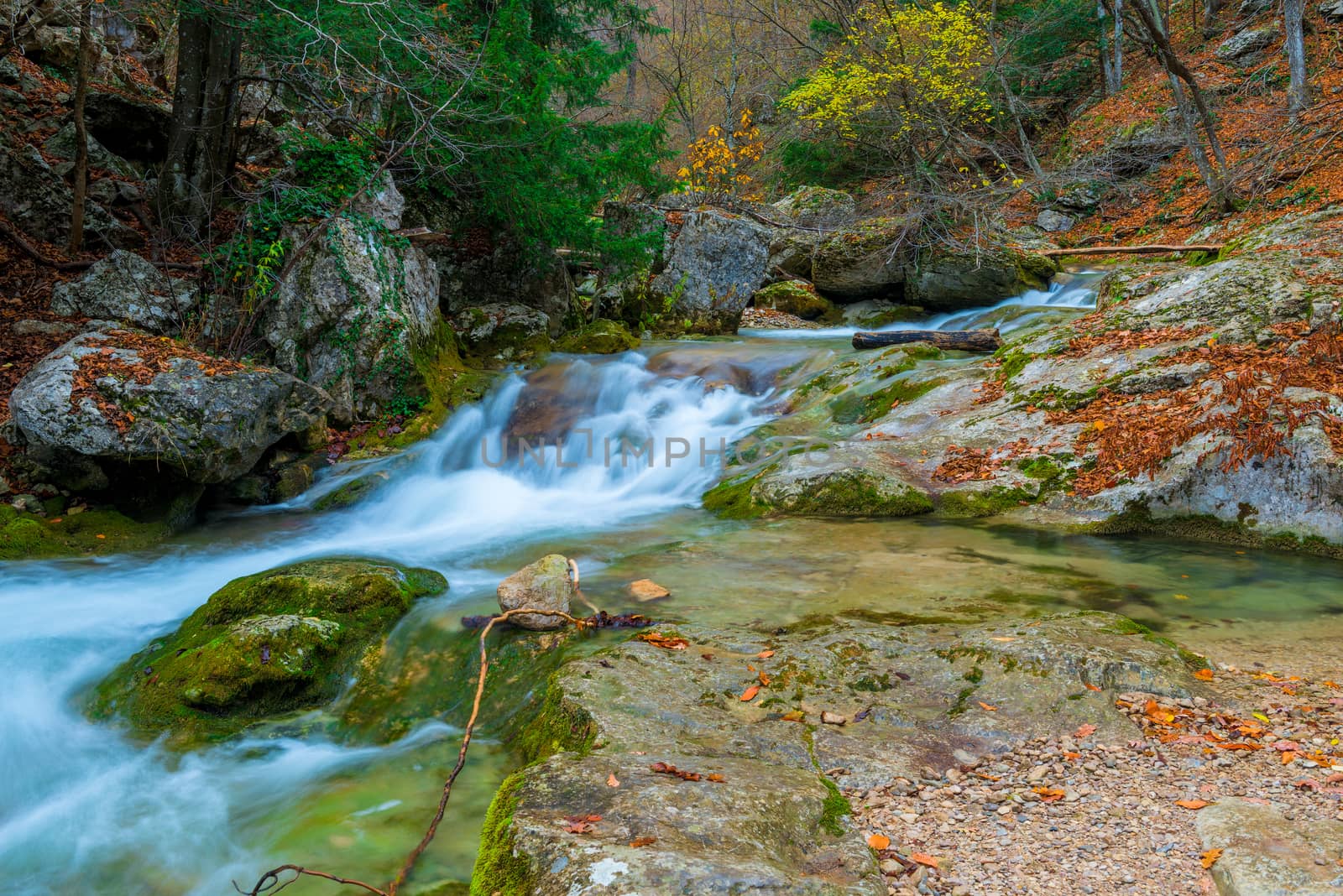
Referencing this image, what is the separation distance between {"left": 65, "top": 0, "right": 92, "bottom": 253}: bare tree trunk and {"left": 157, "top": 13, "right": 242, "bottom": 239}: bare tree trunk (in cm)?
85

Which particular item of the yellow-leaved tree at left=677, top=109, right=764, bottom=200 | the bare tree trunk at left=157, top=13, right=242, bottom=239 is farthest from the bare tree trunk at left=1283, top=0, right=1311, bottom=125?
the bare tree trunk at left=157, top=13, right=242, bottom=239

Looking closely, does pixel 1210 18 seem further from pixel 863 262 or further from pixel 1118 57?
pixel 863 262

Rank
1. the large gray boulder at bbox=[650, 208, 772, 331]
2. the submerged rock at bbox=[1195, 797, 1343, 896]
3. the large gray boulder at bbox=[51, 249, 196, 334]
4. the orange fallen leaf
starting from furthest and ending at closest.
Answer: the large gray boulder at bbox=[650, 208, 772, 331]
the large gray boulder at bbox=[51, 249, 196, 334]
the orange fallen leaf
the submerged rock at bbox=[1195, 797, 1343, 896]

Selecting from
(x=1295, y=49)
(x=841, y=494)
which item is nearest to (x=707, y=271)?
(x=841, y=494)

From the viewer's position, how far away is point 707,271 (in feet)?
48.3

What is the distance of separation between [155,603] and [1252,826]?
6.54m

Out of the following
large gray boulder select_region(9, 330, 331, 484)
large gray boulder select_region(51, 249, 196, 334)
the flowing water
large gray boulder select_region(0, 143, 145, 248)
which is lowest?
the flowing water

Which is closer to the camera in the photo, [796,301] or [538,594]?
[538,594]

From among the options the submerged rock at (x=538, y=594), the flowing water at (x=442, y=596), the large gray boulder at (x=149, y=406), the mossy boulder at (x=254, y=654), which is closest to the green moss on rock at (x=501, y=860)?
the flowing water at (x=442, y=596)

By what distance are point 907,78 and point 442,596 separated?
55.1 feet

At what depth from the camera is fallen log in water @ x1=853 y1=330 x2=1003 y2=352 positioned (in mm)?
11078

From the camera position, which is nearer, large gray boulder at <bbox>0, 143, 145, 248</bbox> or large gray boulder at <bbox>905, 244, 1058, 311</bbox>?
large gray boulder at <bbox>0, 143, 145, 248</bbox>

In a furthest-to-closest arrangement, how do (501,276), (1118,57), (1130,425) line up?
(1118,57) < (501,276) < (1130,425)

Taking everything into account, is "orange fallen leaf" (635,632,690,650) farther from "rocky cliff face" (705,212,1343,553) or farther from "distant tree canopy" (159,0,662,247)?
"distant tree canopy" (159,0,662,247)
